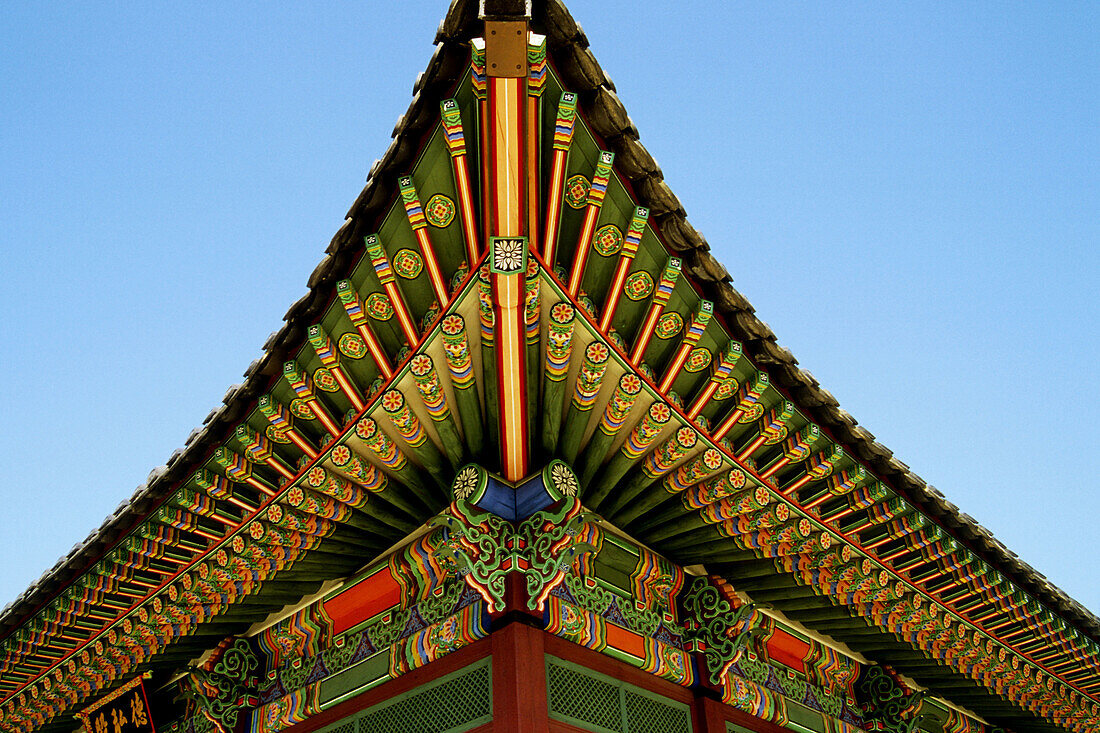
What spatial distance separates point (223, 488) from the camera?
208 inches

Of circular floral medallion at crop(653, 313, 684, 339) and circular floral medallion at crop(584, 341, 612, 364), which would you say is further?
circular floral medallion at crop(653, 313, 684, 339)

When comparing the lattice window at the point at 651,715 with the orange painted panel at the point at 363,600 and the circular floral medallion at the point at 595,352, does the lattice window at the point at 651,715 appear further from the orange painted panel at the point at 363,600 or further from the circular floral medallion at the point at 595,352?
the circular floral medallion at the point at 595,352

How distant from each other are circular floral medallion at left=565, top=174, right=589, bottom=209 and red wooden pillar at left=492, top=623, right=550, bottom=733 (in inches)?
84.8

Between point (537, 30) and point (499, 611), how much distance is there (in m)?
2.76

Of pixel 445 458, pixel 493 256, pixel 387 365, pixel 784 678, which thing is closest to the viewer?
pixel 493 256

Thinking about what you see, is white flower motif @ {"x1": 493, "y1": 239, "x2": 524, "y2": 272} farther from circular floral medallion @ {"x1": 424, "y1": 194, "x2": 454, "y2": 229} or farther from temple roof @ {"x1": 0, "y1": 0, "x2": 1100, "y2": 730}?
temple roof @ {"x1": 0, "y1": 0, "x2": 1100, "y2": 730}

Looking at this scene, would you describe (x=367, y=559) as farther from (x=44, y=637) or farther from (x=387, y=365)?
(x=44, y=637)

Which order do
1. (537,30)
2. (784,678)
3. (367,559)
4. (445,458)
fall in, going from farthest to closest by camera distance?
(784,678) < (367,559) < (445,458) < (537,30)

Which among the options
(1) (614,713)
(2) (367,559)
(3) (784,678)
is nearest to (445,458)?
(2) (367,559)

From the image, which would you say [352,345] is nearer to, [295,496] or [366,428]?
[366,428]

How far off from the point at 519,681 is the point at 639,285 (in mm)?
2033

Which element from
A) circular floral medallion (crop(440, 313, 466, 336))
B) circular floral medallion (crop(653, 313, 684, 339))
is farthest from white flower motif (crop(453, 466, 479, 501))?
circular floral medallion (crop(653, 313, 684, 339))

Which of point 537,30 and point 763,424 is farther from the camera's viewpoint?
point 763,424

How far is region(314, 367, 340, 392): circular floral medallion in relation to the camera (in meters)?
4.77
